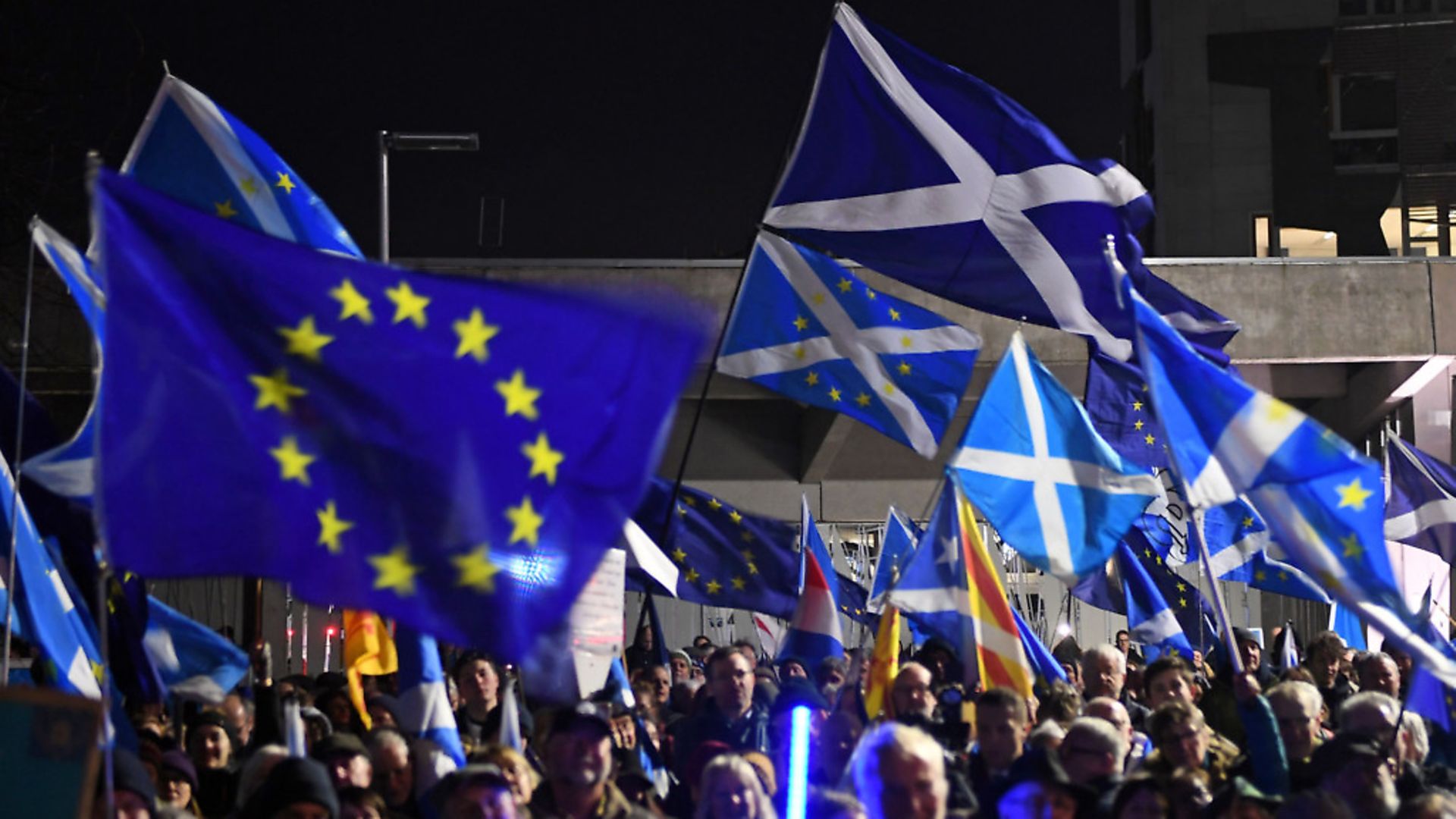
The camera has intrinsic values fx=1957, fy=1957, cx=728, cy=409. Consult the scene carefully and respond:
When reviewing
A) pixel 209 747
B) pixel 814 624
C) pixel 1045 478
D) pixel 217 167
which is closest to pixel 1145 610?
pixel 814 624

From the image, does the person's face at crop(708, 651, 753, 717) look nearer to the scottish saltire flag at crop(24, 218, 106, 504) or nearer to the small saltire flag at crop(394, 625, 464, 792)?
the small saltire flag at crop(394, 625, 464, 792)

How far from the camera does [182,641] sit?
962cm

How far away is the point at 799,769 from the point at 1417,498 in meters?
12.5

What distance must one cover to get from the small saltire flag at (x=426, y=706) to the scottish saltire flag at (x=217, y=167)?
11.9ft

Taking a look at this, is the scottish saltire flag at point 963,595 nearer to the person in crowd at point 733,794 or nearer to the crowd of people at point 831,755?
the crowd of people at point 831,755

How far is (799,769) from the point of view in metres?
6.18

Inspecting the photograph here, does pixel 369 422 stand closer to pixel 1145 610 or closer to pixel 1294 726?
pixel 1294 726

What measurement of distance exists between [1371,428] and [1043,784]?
27832mm

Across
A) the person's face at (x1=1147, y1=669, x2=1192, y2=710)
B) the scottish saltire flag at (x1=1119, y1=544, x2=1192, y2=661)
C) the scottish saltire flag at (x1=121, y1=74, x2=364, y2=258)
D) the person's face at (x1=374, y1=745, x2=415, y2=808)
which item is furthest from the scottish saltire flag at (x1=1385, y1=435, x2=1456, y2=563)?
the person's face at (x1=374, y1=745, x2=415, y2=808)

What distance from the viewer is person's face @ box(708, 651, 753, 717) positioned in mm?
8727

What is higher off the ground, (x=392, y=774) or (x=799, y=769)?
(x=799, y=769)

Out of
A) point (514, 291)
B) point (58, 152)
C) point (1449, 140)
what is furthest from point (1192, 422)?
point (1449, 140)

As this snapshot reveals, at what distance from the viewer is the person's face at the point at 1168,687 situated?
9016 millimetres

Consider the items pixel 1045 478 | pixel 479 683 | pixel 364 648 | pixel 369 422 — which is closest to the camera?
pixel 369 422
